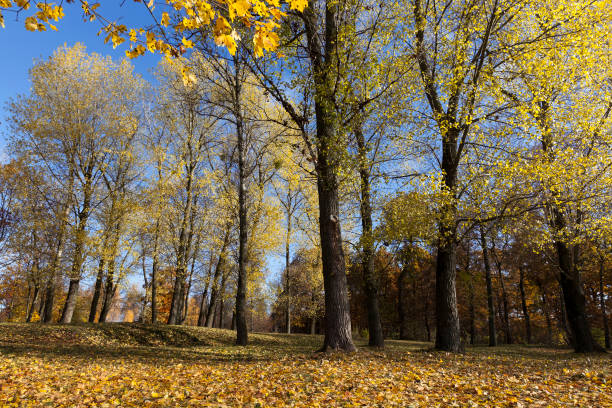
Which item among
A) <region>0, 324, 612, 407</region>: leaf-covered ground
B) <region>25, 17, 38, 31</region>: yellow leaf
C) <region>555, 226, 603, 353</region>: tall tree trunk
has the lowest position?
<region>0, 324, 612, 407</region>: leaf-covered ground

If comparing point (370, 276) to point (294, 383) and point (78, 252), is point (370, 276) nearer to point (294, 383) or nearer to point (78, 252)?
point (294, 383)

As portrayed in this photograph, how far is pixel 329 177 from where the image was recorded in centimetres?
788

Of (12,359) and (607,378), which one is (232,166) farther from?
(607,378)

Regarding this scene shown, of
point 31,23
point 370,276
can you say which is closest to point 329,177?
point 370,276

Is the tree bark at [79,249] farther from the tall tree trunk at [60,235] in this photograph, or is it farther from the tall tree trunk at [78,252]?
the tall tree trunk at [60,235]

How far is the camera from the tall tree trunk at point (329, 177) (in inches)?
287

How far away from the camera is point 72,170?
14219mm

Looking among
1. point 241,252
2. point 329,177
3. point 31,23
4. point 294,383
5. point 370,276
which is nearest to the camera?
point 31,23

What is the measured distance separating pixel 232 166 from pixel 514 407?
1448 centimetres

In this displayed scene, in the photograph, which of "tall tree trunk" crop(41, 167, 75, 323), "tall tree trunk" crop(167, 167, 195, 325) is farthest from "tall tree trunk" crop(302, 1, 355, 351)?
"tall tree trunk" crop(41, 167, 75, 323)

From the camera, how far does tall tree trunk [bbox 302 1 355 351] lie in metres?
7.29

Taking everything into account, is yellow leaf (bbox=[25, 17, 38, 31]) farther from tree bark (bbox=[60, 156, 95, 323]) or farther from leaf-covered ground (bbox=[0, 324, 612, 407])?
tree bark (bbox=[60, 156, 95, 323])

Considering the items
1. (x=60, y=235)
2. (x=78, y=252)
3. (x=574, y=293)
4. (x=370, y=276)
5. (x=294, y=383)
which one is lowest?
(x=294, y=383)

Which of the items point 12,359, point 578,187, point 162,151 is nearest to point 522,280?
point 578,187
